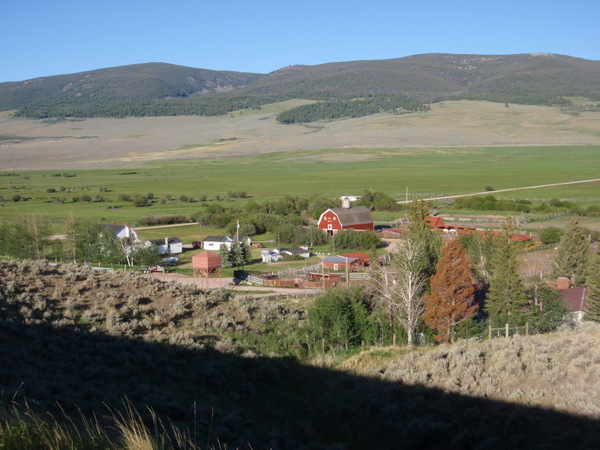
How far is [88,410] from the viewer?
1015cm

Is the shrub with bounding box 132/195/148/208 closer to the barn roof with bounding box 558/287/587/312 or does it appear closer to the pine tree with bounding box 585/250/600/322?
the barn roof with bounding box 558/287/587/312

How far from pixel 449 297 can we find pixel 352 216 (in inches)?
1465

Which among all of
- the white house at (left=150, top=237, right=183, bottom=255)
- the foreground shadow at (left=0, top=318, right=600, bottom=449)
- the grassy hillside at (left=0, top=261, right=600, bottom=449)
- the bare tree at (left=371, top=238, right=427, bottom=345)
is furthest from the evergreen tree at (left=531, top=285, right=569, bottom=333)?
the white house at (left=150, top=237, right=183, bottom=255)

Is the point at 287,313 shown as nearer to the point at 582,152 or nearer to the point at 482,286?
the point at 482,286

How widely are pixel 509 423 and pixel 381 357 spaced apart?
16.4 ft

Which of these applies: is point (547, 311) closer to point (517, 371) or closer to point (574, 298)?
point (574, 298)

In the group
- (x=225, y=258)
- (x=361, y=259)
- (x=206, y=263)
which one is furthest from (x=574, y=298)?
(x=225, y=258)

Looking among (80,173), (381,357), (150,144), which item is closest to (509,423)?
(381,357)

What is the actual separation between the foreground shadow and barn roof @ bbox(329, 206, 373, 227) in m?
41.5

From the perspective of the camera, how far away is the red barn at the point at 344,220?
5653cm

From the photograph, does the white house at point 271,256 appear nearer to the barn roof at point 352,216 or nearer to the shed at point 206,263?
the shed at point 206,263

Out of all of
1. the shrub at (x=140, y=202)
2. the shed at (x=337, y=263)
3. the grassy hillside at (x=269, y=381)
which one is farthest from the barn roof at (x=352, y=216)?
the grassy hillside at (x=269, y=381)

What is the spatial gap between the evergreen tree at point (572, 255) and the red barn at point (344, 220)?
949 inches

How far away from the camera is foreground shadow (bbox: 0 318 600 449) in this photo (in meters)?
10.1
